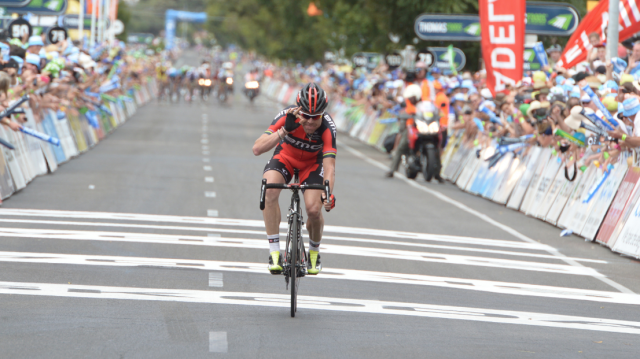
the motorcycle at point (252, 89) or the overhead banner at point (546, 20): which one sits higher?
the overhead banner at point (546, 20)

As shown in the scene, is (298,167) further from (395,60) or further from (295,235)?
(395,60)

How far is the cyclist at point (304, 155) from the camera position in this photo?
27.8 ft

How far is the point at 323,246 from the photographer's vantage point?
41.2 feet

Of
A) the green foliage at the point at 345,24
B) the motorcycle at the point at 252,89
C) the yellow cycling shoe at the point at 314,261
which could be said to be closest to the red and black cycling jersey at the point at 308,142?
the yellow cycling shoe at the point at 314,261

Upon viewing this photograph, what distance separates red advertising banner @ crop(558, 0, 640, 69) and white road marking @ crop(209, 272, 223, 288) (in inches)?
456

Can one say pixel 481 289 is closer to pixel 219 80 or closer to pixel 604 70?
pixel 604 70

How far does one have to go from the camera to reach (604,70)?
16.6m

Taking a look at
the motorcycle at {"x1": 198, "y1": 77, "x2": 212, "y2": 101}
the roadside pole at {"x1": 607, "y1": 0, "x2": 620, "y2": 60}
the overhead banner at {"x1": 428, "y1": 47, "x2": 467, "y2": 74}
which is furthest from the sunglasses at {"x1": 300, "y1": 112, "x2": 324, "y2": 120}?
the motorcycle at {"x1": 198, "y1": 77, "x2": 212, "y2": 101}

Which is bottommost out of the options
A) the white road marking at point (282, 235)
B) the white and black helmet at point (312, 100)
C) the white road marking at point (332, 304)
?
the white road marking at point (282, 235)

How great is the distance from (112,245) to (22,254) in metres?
1.25

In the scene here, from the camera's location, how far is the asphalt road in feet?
24.0

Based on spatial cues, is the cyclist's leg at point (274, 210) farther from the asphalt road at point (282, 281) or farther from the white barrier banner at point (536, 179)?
the white barrier banner at point (536, 179)

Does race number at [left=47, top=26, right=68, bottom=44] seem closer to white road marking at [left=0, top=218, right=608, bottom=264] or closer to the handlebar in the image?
white road marking at [left=0, top=218, right=608, bottom=264]

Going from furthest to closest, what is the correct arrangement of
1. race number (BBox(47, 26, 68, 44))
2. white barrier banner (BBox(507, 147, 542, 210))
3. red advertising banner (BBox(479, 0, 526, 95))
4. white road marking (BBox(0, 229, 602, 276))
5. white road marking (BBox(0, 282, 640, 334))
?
race number (BBox(47, 26, 68, 44)), red advertising banner (BBox(479, 0, 526, 95)), white barrier banner (BBox(507, 147, 542, 210)), white road marking (BBox(0, 229, 602, 276)), white road marking (BBox(0, 282, 640, 334))
